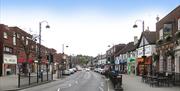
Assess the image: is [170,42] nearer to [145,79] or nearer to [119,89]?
[145,79]

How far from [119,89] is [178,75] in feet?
30.0

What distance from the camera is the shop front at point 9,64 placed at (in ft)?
235

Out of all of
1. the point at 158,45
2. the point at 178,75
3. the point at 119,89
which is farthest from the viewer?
the point at 158,45

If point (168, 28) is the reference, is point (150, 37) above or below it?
above

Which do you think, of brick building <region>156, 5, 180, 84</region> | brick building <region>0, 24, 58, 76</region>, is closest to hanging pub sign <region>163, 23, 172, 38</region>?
Answer: brick building <region>156, 5, 180, 84</region>

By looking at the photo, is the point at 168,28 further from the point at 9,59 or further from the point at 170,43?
the point at 9,59

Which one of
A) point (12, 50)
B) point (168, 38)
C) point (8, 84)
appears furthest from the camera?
point (12, 50)

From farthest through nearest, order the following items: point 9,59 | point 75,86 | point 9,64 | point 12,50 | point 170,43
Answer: point 12,50, point 9,59, point 9,64, point 170,43, point 75,86

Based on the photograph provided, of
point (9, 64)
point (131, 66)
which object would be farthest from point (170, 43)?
point (131, 66)

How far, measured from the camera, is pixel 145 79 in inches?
1751

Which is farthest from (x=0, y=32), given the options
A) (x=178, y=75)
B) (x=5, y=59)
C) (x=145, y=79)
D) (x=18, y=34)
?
(x=178, y=75)

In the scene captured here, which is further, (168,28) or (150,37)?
(150,37)

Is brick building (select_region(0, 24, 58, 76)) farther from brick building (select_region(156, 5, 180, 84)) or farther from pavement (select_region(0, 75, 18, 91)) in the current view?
brick building (select_region(156, 5, 180, 84))

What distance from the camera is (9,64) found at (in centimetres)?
7475
